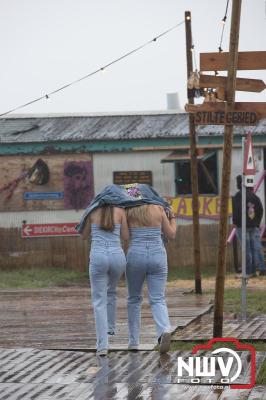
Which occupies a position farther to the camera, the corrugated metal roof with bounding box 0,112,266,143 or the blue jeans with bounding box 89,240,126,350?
the corrugated metal roof with bounding box 0,112,266,143

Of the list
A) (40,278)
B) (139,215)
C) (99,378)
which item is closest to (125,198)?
(139,215)

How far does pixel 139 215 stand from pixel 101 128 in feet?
52.3

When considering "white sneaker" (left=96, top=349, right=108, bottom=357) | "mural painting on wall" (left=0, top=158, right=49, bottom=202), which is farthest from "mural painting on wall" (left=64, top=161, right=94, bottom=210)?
"white sneaker" (left=96, top=349, right=108, bottom=357)

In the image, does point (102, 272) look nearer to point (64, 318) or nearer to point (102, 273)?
point (102, 273)

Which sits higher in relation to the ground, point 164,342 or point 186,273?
point 164,342

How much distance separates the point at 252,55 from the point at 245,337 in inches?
128

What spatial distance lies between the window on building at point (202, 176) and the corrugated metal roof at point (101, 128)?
679 millimetres

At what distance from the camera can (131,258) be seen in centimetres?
1155

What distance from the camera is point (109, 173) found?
26.7 metres

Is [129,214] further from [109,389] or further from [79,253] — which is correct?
[79,253]

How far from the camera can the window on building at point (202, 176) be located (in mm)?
26797

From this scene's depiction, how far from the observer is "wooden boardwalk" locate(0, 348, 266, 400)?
372 inches

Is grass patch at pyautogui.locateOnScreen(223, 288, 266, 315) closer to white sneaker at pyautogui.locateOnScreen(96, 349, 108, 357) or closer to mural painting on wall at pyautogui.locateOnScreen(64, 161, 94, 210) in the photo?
white sneaker at pyautogui.locateOnScreen(96, 349, 108, 357)

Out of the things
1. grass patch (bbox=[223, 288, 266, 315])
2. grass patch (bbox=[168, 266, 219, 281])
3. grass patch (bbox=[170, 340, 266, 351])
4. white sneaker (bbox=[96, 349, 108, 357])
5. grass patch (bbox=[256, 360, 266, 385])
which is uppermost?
white sneaker (bbox=[96, 349, 108, 357])
